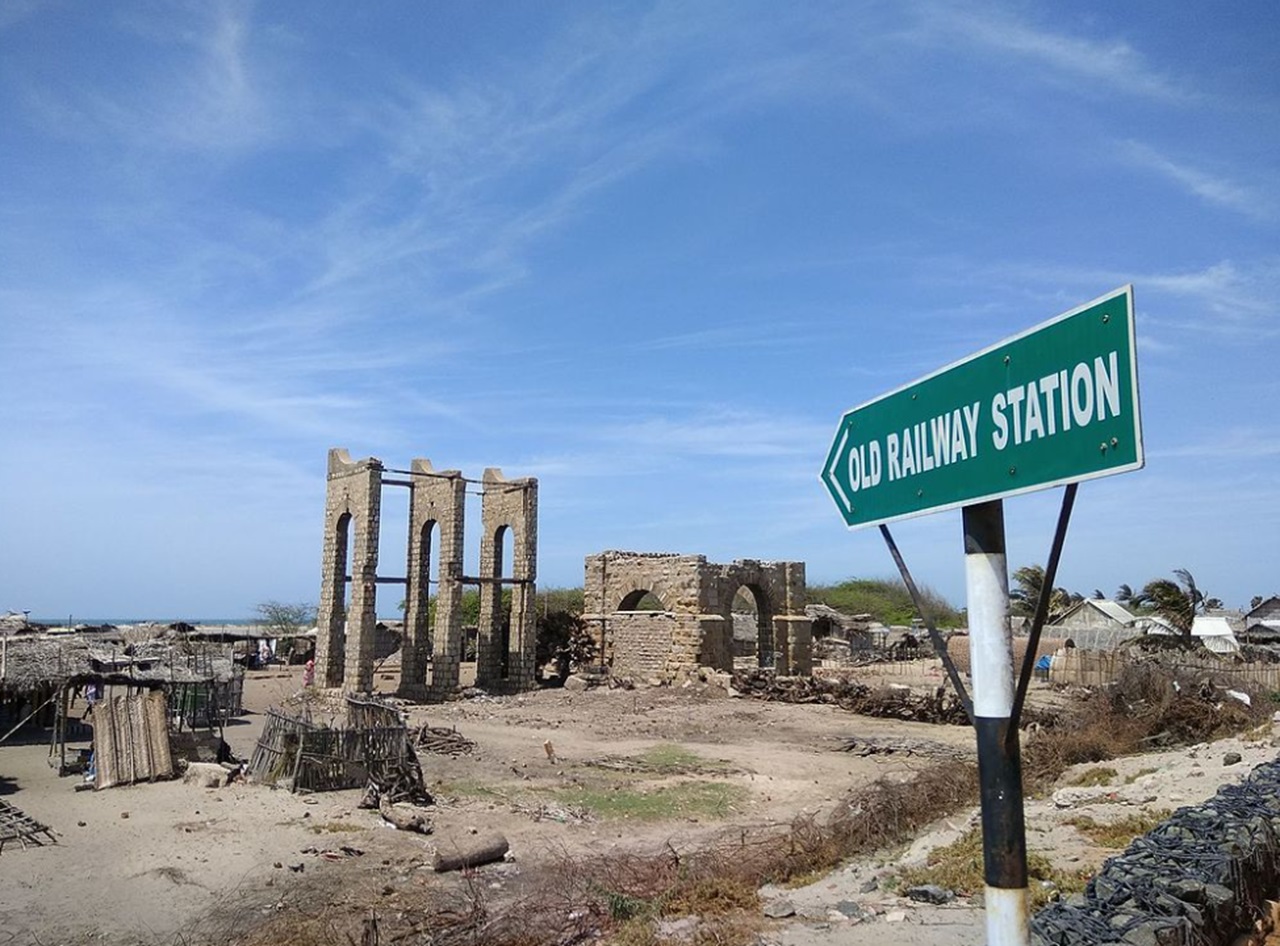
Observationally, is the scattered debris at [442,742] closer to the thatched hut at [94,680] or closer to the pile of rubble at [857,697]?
the thatched hut at [94,680]

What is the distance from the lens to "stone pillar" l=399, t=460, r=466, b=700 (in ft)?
85.4

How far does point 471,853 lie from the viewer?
377 inches

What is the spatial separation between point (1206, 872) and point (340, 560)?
85.9 feet

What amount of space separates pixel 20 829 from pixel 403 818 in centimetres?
426

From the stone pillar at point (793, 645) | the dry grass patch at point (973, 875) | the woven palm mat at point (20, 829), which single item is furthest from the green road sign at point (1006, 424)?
the stone pillar at point (793, 645)

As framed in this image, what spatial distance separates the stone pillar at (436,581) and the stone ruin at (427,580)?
0.03 metres

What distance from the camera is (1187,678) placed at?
16891 mm

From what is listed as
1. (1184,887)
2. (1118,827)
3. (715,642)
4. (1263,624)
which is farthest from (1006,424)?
(1263,624)

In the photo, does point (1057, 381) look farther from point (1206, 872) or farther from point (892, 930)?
point (892, 930)

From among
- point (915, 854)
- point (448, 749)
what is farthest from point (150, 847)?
point (915, 854)

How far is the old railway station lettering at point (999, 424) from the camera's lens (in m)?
1.86

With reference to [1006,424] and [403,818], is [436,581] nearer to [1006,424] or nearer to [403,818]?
[403,818]

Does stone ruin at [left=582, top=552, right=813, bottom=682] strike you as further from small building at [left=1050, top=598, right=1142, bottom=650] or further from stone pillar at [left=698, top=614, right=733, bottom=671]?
small building at [left=1050, top=598, right=1142, bottom=650]

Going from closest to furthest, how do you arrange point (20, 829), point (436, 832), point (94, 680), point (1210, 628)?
point (20, 829), point (436, 832), point (94, 680), point (1210, 628)
